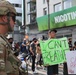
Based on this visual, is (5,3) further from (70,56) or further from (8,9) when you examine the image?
(70,56)

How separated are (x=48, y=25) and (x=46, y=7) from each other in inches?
161

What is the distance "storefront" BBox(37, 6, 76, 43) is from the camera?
2564 cm

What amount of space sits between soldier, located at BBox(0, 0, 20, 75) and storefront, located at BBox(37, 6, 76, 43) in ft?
75.3

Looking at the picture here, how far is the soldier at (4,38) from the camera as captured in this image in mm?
2168

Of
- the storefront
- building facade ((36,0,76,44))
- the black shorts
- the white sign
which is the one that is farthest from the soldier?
building facade ((36,0,76,44))

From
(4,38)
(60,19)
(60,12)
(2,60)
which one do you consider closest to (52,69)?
(4,38)

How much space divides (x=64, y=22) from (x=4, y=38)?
81.5 ft

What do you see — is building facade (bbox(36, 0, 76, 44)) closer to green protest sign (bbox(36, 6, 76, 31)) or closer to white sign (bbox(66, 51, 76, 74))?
green protest sign (bbox(36, 6, 76, 31))

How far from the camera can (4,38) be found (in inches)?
92.6

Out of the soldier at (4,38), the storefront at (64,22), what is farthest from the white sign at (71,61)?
the storefront at (64,22)

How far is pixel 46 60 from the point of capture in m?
7.30

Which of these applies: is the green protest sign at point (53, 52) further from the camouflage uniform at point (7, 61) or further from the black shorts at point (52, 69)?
the camouflage uniform at point (7, 61)

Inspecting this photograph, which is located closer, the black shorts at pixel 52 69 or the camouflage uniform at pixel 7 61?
the camouflage uniform at pixel 7 61

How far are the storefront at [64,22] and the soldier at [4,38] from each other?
22939 mm
